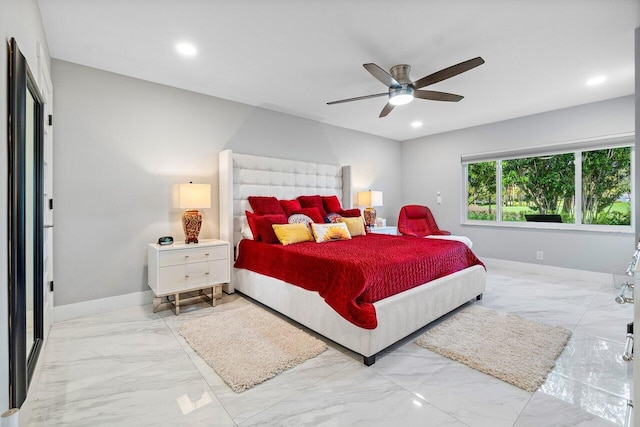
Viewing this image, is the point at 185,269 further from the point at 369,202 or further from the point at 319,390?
the point at 369,202

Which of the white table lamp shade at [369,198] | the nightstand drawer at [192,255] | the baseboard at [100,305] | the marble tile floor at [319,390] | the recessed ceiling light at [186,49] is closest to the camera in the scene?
the marble tile floor at [319,390]

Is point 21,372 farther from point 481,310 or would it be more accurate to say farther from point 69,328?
point 481,310

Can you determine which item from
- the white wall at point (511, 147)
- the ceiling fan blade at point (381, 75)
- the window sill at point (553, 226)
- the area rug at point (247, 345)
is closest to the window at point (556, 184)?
the window sill at point (553, 226)

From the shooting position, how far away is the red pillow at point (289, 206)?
397 centimetres

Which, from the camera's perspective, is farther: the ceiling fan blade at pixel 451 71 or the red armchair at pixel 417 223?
the red armchair at pixel 417 223

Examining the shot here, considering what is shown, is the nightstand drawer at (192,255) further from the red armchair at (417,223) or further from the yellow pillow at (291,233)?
the red armchair at (417,223)

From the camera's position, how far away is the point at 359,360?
2.11 m

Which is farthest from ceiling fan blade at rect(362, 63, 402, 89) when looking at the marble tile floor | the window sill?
the window sill

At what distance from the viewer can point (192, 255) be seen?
3.08m

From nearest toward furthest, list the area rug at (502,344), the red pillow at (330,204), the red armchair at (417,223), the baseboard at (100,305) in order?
1. the area rug at (502,344)
2. the baseboard at (100,305)
3. the red pillow at (330,204)
4. the red armchair at (417,223)

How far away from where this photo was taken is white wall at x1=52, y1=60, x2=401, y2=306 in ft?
9.27

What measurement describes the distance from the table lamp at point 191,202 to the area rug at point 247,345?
908 millimetres

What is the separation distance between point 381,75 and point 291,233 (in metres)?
1.75

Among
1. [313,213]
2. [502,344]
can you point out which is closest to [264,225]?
[313,213]
